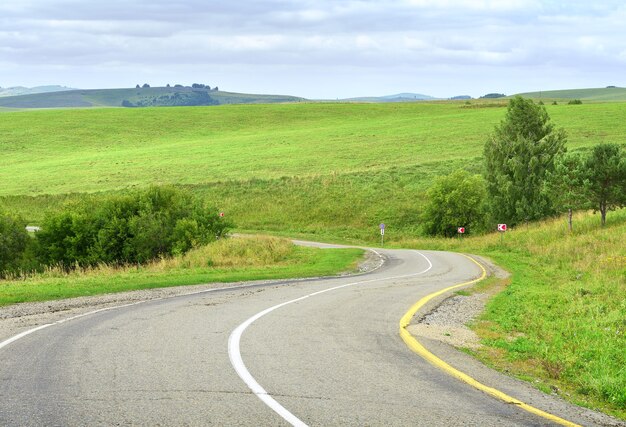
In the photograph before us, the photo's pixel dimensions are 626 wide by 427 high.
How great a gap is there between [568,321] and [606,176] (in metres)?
31.7

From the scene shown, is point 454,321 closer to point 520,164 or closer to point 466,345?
point 466,345

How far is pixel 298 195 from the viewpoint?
68875mm

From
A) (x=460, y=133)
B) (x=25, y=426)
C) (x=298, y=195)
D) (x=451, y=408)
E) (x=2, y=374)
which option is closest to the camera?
(x=25, y=426)

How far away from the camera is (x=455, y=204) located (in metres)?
56.9

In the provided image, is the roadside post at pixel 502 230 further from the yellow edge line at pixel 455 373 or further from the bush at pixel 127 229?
the yellow edge line at pixel 455 373

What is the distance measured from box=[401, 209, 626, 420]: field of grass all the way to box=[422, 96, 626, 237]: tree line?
428 cm

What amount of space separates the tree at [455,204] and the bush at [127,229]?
19987mm

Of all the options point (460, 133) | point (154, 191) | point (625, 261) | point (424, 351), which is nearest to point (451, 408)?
point (424, 351)

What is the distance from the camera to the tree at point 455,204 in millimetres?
56781

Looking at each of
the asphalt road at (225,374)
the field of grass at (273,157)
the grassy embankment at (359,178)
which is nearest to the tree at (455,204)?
the grassy embankment at (359,178)

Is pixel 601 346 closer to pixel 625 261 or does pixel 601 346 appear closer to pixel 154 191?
pixel 625 261

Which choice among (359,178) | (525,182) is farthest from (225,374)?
(359,178)

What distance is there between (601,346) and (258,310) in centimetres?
732

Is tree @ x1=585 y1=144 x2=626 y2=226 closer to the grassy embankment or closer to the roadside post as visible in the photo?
the grassy embankment
